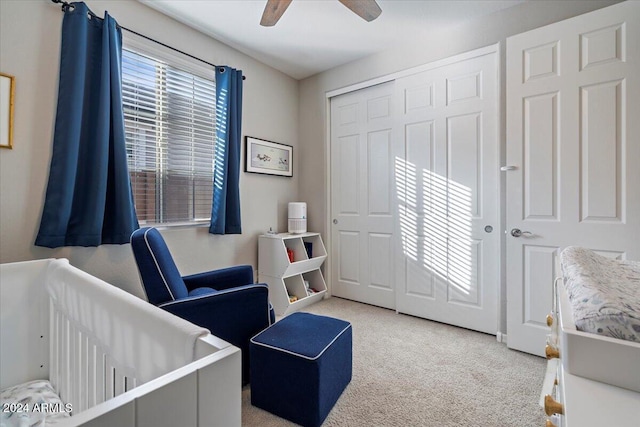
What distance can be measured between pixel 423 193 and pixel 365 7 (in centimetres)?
161

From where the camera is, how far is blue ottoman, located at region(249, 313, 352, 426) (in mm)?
1397

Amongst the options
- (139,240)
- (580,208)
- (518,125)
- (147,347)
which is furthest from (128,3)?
(580,208)

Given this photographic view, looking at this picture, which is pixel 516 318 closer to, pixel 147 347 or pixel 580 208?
pixel 580 208

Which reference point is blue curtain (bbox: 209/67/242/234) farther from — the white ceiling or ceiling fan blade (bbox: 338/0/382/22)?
ceiling fan blade (bbox: 338/0/382/22)

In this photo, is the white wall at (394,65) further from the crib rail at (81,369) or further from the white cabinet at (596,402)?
the crib rail at (81,369)

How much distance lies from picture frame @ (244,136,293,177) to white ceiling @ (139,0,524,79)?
2.92 ft

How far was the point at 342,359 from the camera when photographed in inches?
63.7

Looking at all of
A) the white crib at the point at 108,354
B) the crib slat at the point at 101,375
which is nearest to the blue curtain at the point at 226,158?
the white crib at the point at 108,354

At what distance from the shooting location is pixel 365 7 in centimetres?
172

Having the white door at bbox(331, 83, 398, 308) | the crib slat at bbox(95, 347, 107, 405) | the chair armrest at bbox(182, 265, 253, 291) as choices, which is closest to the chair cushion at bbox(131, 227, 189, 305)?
the chair armrest at bbox(182, 265, 253, 291)

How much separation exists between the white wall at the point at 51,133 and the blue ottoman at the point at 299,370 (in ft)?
4.14

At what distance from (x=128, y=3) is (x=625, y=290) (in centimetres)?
303

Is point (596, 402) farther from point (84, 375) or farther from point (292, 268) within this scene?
point (292, 268)

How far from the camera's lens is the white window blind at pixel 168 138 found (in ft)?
7.14
